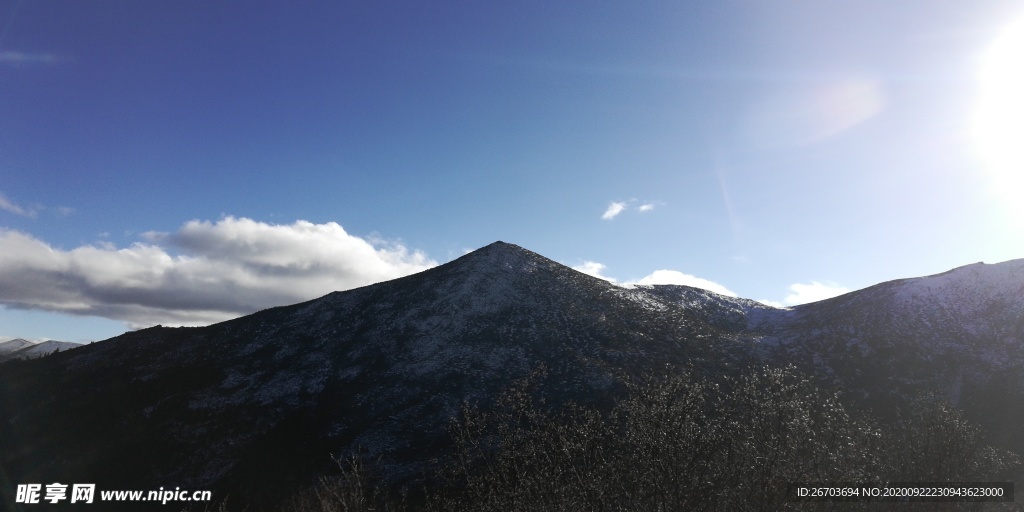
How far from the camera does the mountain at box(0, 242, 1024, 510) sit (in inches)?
1772

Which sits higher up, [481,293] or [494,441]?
[481,293]

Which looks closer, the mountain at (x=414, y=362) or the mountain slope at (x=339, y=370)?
the mountain slope at (x=339, y=370)

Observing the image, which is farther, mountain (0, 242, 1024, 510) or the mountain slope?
mountain (0, 242, 1024, 510)

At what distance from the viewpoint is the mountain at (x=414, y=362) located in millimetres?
45000

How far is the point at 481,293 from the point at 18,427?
169 feet

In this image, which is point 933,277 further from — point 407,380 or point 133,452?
point 133,452

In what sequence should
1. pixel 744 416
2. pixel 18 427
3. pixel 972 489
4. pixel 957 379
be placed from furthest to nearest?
pixel 18 427 → pixel 957 379 → pixel 972 489 → pixel 744 416

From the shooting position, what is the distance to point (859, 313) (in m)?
63.2

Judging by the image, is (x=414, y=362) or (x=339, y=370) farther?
(x=339, y=370)

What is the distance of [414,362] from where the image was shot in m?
58.1

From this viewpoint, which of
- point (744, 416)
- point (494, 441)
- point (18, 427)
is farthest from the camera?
point (18, 427)

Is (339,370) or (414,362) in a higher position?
(414,362)

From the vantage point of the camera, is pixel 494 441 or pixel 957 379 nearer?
pixel 494 441

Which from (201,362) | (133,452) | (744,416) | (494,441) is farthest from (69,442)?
(744,416)
